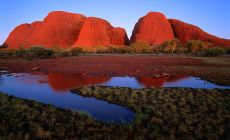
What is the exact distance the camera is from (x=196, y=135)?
7672 mm

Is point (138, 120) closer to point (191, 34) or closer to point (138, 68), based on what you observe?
point (138, 68)

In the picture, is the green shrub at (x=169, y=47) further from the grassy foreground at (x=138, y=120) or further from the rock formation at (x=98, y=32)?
the grassy foreground at (x=138, y=120)

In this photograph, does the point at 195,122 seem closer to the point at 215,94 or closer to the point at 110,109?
the point at 110,109

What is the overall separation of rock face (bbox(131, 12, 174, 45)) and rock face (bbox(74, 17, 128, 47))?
196 inches

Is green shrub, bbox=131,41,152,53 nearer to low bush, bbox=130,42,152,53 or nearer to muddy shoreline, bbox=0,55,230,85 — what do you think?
low bush, bbox=130,42,152,53

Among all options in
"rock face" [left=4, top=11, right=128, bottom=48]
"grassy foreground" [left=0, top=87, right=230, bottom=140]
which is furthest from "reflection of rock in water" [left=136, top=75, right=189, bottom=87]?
"rock face" [left=4, top=11, right=128, bottom=48]

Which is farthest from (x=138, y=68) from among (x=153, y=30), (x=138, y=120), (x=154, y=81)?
(x=153, y=30)

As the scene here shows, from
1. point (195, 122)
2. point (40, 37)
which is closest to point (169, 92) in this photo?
point (195, 122)

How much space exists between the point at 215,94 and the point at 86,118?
736 cm

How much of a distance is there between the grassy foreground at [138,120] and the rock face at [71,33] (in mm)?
63529

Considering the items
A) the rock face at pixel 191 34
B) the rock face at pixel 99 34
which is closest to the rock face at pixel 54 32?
the rock face at pixel 99 34

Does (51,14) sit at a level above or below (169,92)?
above

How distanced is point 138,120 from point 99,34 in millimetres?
69879

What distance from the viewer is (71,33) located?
3145 inches
